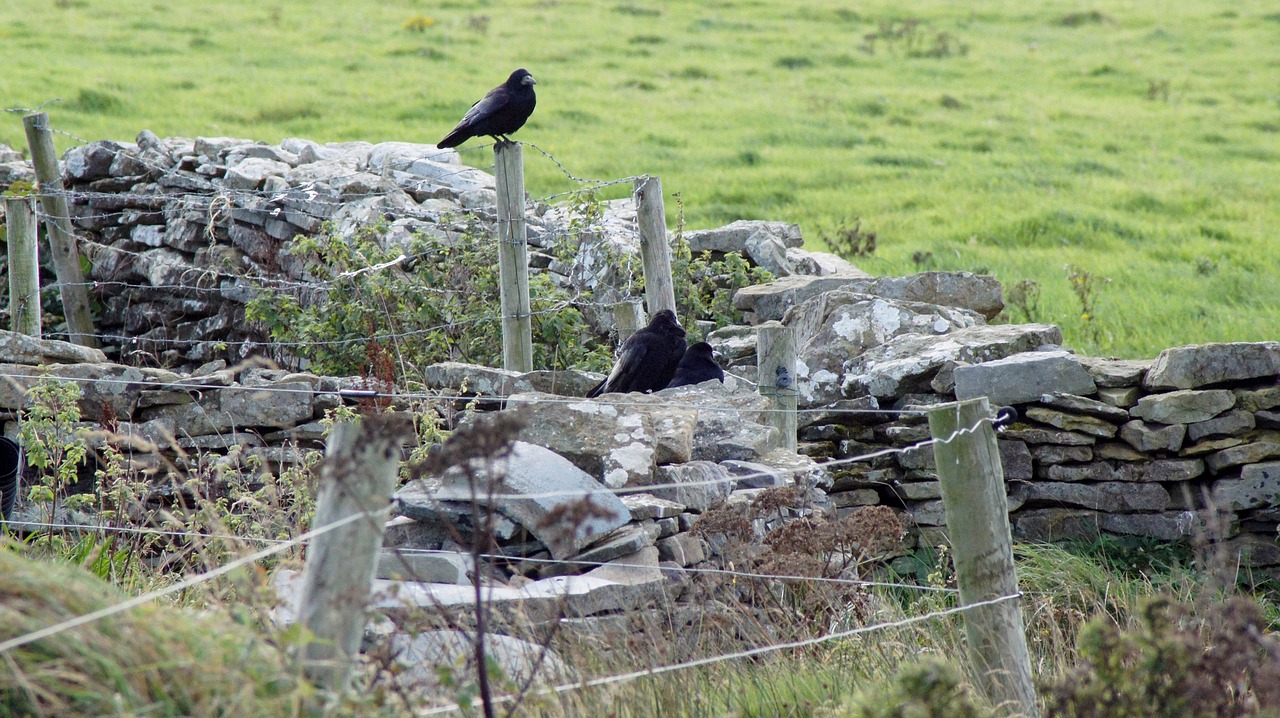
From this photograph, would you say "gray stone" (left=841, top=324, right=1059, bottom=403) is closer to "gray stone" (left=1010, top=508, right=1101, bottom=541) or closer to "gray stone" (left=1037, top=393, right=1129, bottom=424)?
"gray stone" (left=1037, top=393, right=1129, bottom=424)

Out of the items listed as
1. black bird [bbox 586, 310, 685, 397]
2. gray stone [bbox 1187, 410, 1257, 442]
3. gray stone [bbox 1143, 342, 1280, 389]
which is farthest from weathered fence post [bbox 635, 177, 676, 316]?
gray stone [bbox 1187, 410, 1257, 442]

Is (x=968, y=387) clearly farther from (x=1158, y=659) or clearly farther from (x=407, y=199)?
(x=407, y=199)

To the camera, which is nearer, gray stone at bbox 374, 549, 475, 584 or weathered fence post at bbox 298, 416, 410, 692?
weathered fence post at bbox 298, 416, 410, 692

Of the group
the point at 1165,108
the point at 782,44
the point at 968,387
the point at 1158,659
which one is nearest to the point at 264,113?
the point at 782,44

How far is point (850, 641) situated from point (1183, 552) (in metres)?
3.04

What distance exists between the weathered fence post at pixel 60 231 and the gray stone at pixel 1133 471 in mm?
7471

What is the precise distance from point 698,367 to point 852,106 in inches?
501

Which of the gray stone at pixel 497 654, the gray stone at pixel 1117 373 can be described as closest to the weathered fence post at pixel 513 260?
the gray stone at pixel 1117 373

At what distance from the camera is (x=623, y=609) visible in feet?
14.2

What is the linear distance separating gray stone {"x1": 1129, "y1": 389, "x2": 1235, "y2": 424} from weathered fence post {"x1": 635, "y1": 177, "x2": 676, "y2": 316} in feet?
9.48

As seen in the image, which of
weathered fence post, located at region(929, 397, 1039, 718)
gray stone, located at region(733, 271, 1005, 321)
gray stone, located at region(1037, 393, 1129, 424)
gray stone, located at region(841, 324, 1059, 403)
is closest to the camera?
weathered fence post, located at region(929, 397, 1039, 718)

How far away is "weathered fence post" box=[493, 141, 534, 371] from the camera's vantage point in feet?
22.8

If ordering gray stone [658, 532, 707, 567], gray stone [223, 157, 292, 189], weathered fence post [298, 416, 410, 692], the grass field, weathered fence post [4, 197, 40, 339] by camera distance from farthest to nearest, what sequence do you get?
the grass field → gray stone [223, 157, 292, 189] → weathered fence post [4, 197, 40, 339] → gray stone [658, 532, 707, 567] → weathered fence post [298, 416, 410, 692]

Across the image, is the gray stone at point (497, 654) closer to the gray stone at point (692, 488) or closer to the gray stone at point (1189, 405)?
the gray stone at point (692, 488)
